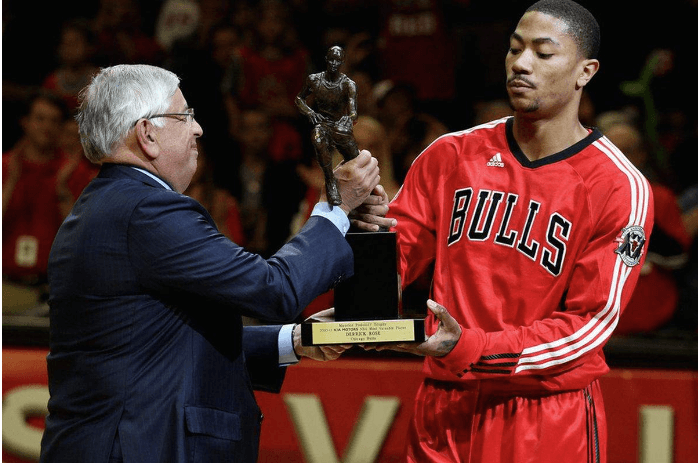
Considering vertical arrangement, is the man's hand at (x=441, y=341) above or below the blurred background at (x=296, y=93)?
below

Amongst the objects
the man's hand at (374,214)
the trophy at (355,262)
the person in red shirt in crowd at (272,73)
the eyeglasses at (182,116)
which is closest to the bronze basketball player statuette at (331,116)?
the trophy at (355,262)

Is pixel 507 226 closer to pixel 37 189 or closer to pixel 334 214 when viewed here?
pixel 334 214

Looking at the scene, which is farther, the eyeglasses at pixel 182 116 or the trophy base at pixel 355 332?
the trophy base at pixel 355 332

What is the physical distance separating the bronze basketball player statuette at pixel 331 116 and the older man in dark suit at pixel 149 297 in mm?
224

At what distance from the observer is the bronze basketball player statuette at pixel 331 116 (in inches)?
105

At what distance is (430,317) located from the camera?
2.98 metres

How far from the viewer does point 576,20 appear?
289cm

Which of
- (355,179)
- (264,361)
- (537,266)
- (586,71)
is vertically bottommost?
(264,361)

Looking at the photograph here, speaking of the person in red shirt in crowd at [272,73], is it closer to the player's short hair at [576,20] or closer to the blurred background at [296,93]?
the blurred background at [296,93]

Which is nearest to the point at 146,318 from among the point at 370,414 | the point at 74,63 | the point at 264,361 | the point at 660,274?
the point at 264,361

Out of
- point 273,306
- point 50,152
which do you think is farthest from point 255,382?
point 50,152

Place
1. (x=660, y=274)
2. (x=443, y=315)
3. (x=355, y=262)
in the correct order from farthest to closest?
1. (x=660, y=274)
2. (x=355, y=262)
3. (x=443, y=315)

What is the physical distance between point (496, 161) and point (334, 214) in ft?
2.00

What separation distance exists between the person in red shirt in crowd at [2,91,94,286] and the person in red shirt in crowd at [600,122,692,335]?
3365 mm
